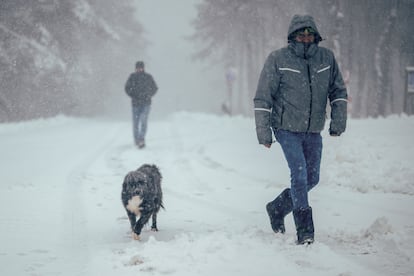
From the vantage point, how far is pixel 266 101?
4.84 metres

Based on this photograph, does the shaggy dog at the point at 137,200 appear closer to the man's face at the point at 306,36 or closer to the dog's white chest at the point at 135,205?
the dog's white chest at the point at 135,205

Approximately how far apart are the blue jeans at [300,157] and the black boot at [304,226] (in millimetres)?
67

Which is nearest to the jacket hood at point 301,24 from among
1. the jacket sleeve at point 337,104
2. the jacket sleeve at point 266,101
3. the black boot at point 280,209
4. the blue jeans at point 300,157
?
the jacket sleeve at point 266,101

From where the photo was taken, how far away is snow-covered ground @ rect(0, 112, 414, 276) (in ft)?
13.5

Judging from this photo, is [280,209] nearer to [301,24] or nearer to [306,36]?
[306,36]

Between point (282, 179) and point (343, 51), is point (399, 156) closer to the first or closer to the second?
point (282, 179)

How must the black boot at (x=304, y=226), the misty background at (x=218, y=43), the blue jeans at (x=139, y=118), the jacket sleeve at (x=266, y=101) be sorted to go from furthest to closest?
the misty background at (x=218, y=43) < the blue jeans at (x=139, y=118) < the jacket sleeve at (x=266, y=101) < the black boot at (x=304, y=226)

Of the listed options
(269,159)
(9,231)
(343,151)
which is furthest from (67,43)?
(9,231)

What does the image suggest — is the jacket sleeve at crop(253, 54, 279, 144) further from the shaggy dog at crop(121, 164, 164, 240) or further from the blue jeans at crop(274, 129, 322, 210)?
the shaggy dog at crop(121, 164, 164, 240)

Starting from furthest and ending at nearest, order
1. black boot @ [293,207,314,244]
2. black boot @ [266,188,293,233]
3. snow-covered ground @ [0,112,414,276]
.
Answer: black boot @ [266,188,293,233] < black boot @ [293,207,314,244] < snow-covered ground @ [0,112,414,276]

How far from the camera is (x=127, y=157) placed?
11727mm

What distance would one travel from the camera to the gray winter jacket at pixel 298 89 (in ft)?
15.5

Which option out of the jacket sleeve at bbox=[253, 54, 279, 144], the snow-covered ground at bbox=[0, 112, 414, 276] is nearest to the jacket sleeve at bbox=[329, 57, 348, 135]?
the jacket sleeve at bbox=[253, 54, 279, 144]

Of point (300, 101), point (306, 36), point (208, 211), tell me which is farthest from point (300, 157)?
point (208, 211)
